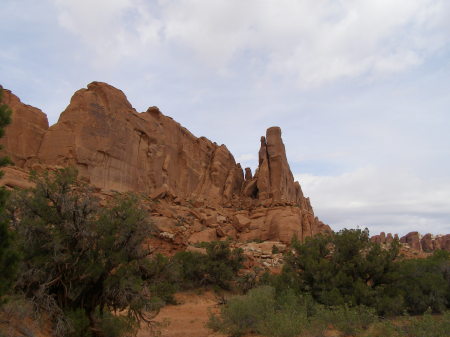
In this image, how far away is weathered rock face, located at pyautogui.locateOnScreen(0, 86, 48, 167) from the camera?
1414 inches

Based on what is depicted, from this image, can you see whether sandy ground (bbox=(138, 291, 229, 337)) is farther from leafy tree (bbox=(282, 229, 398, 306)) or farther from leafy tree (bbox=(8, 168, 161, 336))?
leafy tree (bbox=(282, 229, 398, 306))

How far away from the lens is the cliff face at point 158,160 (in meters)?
37.6

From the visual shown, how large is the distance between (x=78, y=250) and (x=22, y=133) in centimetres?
3086

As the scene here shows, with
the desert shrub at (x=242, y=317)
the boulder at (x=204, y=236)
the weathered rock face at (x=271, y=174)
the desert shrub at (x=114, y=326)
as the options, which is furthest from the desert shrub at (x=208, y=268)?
the weathered rock face at (x=271, y=174)

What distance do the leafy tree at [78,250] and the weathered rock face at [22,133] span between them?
28.4m

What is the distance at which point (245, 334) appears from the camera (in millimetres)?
13703

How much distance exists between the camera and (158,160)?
48312mm

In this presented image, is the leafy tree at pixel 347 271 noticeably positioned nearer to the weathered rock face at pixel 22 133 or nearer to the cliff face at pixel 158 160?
the cliff face at pixel 158 160

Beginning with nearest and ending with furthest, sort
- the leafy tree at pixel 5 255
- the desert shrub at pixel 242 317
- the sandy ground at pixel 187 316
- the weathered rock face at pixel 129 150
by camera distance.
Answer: the leafy tree at pixel 5 255
the desert shrub at pixel 242 317
the sandy ground at pixel 187 316
the weathered rock face at pixel 129 150

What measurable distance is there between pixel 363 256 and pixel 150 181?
32869 mm

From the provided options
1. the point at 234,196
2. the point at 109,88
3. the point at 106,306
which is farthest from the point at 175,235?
the point at 234,196

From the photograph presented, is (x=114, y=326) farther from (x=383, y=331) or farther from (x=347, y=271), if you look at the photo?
(x=347, y=271)

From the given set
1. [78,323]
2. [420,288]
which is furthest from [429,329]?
[420,288]

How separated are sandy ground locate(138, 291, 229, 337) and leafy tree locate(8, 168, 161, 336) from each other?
3.16 metres
